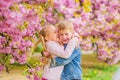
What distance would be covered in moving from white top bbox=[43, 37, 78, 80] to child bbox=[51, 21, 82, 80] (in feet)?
0.23

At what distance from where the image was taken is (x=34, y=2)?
12320 millimetres

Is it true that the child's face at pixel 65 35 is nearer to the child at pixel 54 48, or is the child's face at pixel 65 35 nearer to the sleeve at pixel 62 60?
the child at pixel 54 48

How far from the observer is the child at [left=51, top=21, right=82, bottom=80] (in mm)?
7160

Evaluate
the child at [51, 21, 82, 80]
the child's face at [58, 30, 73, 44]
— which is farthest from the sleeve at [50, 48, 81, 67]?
the child's face at [58, 30, 73, 44]

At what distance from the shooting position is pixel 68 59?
718 centimetres

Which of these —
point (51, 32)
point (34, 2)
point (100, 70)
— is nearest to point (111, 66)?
point (100, 70)

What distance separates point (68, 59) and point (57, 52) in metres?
0.18

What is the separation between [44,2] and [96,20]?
13.6 ft

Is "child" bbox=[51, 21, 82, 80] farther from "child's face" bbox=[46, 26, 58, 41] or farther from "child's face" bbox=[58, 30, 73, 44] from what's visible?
"child's face" bbox=[46, 26, 58, 41]

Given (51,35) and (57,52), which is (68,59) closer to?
(57,52)

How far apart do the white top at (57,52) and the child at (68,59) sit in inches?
2.8

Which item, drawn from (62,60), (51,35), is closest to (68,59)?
(62,60)

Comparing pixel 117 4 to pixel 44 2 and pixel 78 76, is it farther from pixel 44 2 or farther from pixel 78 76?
pixel 78 76

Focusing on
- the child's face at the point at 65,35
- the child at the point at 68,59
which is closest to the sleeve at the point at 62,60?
the child at the point at 68,59
